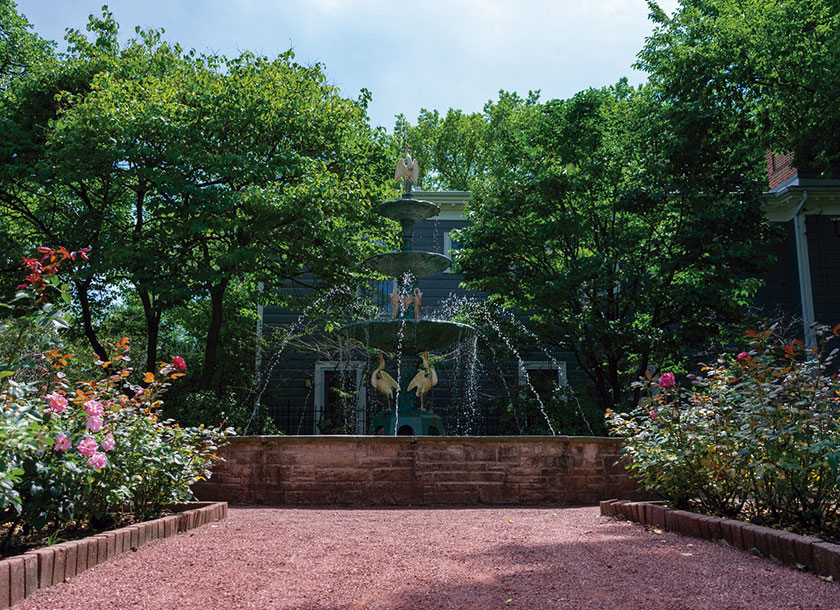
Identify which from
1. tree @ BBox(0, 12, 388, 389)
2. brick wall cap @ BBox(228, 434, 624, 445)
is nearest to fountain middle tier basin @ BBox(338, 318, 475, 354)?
brick wall cap @ BBox(228, 434, 624, 445)

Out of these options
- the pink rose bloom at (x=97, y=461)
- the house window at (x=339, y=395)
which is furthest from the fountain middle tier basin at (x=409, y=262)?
the pink rose bloom at (x=97, y=461)

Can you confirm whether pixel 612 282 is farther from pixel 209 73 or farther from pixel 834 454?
pixel 834 454

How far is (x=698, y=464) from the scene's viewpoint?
16.6 feet

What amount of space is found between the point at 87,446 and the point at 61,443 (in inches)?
9.4

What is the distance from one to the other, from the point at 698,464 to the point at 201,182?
10587mm

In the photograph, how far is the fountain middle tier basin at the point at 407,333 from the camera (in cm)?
905

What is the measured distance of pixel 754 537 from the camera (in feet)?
13.5

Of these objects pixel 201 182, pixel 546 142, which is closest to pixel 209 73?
pixel 201 182

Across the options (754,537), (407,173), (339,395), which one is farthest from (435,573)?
(339,395)

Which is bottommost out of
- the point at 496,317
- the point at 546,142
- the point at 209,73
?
the point at 496,317

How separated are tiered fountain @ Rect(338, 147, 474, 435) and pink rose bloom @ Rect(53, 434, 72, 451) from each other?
5.29m

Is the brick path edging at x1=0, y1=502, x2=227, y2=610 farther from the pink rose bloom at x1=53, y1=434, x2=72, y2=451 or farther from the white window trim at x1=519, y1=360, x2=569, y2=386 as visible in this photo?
the white window trim at x1=519, y1=360, x2=569, y2=386

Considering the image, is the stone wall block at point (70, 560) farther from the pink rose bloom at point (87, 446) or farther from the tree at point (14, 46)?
the tree at point (14, 46)

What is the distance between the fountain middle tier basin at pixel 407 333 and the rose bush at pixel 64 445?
384cm
